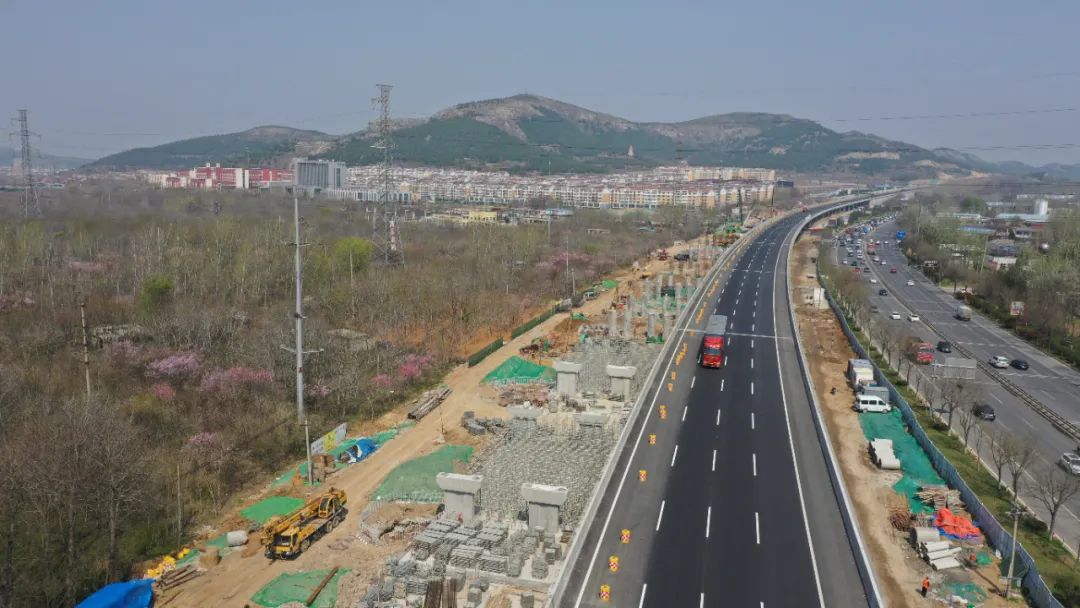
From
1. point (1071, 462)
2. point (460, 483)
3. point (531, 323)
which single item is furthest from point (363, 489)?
point (1071, 462)

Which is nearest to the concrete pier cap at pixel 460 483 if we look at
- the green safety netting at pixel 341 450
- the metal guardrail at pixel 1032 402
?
the green safety netting at pixel 341 450

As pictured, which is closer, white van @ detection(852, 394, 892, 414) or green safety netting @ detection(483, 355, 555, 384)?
white van @ detection(852, 394, 892, 414)

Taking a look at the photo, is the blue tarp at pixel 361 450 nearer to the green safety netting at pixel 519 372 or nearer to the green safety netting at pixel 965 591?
the green safety netting at pixel 519 372

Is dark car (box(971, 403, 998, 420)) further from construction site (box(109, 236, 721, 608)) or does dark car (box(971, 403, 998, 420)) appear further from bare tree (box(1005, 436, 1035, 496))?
construction site (box(109, 236, 721, 608))

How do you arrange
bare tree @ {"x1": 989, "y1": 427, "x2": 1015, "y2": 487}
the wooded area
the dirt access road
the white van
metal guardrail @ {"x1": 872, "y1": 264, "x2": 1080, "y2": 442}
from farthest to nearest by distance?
the white van
metal guardrail @ {"x1": 872, "y1": 264, "x2": 1080, "y2": 442}
bare tree @ {"x1": 989, "y1": 427, "x2": 1015, "y2": 487}
the wooded area
the dirt access road

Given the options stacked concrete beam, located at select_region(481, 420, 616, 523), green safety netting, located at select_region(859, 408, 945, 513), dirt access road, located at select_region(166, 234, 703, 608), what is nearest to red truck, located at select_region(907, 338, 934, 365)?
green safety netting, located at select_region(859, 408, 945, 513)

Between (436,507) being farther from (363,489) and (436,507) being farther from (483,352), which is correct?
(483,352)
